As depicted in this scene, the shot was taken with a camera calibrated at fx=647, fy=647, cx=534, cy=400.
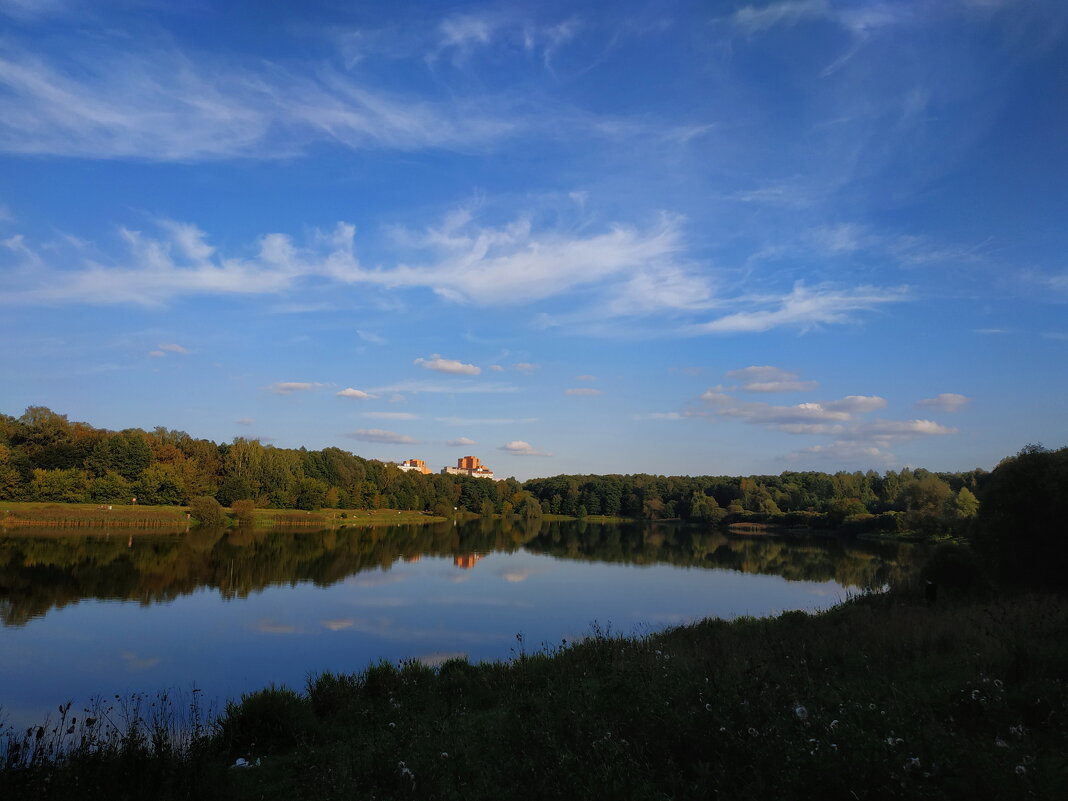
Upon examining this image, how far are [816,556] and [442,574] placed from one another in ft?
111

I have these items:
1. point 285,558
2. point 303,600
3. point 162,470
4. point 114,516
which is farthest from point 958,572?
point 162,470

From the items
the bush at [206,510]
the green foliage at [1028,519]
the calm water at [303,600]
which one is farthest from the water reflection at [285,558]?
the green foliage at [1028,519]

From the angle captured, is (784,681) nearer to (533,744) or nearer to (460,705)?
(533,744)

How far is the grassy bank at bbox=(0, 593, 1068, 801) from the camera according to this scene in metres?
5.05

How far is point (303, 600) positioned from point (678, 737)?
83.2 feet

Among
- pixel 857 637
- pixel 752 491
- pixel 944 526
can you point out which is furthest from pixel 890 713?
pixel 752 491

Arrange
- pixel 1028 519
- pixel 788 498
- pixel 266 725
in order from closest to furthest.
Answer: pixel 266 725
pixel 1028 519
pixel 788 498

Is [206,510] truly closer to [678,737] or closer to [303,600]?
[303,600]

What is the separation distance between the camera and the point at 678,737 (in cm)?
602

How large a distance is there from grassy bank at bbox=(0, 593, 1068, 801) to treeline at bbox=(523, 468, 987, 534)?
67833 millimetres

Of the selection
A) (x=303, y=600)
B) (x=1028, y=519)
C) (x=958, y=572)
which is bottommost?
(x=303, y=600)

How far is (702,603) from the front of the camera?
29.4m

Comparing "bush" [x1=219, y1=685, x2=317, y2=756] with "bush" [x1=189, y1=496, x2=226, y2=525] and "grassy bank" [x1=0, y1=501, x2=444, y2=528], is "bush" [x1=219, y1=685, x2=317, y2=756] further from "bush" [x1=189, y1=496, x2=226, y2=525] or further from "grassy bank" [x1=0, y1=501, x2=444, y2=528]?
"bush" [x1=189, y1=496, x2=226, y2=525]

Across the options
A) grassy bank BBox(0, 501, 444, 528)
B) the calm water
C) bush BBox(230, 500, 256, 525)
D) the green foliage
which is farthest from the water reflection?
the green foliage
